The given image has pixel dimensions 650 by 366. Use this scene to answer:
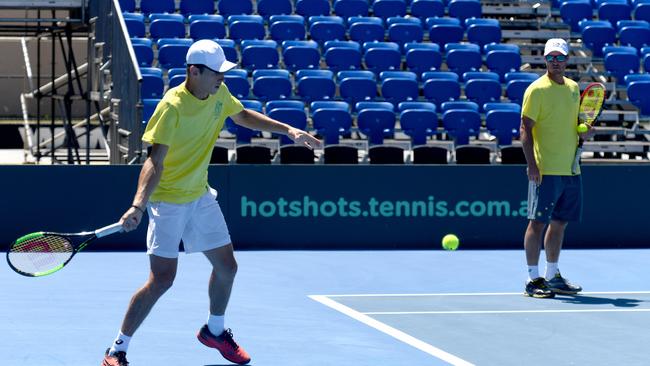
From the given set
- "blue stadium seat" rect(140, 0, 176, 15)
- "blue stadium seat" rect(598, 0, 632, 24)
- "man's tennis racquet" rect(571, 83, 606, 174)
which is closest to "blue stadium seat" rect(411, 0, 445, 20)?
"blue stadium seat" rect(598, 0, 632, 24)

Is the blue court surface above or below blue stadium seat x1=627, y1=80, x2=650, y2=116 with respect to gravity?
below

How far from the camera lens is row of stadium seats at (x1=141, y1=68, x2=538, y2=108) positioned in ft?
54.0

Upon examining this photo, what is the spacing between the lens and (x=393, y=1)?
63.2 feet

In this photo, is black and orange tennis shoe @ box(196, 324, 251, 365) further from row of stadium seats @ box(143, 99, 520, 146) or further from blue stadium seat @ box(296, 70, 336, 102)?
blue stadium seat @ box(296, 70, 336, 102)

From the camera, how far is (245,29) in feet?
58.9

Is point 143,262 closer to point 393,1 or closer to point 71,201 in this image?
point 71,201

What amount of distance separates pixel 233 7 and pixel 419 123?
4.05 m

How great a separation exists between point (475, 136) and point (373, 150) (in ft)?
8.46

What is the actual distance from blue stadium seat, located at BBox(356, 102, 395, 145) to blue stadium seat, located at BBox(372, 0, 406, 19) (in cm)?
340

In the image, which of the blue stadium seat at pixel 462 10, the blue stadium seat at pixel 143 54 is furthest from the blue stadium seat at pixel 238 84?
the blue stadium seat at pixel 462 10

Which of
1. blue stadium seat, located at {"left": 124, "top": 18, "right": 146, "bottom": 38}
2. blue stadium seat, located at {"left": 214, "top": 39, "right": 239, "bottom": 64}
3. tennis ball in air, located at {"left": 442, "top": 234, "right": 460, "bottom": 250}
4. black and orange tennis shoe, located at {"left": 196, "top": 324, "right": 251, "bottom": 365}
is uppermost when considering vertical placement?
blue stadium seat, located at {"left": 124, "top": 18, "right": 146, "bottom": 38}

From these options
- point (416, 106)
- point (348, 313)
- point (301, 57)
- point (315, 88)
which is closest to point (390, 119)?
point (416, 106)

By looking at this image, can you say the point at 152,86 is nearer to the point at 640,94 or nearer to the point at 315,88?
the point at 315,88

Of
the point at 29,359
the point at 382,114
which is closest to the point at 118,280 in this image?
the point at 29,359
